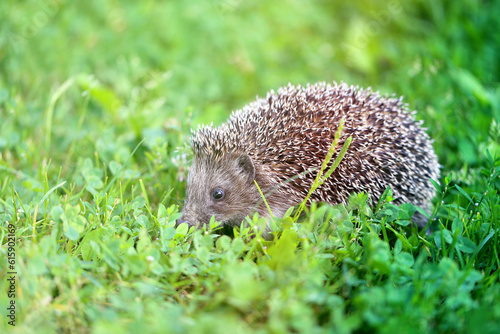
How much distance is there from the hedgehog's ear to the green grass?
0.45 meters

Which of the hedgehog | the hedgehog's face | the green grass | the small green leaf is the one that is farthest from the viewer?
the hedgehog's face


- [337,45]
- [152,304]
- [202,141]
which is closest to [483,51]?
[337,45]

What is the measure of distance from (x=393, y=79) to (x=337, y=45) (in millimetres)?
1536

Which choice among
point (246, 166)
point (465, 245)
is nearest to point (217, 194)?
point (246, 166)

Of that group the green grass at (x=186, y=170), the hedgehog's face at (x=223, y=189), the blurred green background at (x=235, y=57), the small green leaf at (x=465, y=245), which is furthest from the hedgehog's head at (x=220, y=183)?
the small green leaf at (x=465, y=245)

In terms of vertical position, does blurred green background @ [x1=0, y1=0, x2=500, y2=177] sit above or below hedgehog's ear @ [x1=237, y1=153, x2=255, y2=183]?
above

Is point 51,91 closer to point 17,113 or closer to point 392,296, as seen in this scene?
point 17,113

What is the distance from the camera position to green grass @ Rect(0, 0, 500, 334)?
2.54m

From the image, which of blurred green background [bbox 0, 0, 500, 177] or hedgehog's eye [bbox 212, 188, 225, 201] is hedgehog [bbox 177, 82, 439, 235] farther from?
blurred green background [bbox 0, 0, 500, 177]

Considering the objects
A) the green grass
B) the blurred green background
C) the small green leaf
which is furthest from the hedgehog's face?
the small green leaf

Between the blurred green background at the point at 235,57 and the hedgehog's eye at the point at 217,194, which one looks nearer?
the hedgehog's eye at the point at 217,194

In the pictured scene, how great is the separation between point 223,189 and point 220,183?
61 millimetres

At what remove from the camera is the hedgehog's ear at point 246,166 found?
3906 millimetres

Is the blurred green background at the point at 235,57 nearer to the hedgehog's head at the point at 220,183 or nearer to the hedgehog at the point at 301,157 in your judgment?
the hedgehog's head at the point at 220,183
